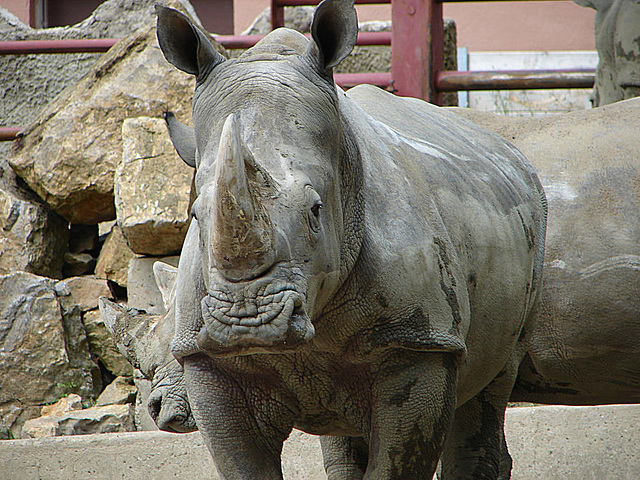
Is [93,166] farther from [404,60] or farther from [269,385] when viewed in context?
[269,385]

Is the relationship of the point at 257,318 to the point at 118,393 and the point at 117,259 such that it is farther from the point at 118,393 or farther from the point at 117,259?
the point at 117,259

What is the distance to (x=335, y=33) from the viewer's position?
8.91ft

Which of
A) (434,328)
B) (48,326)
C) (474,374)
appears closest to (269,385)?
(434,328)

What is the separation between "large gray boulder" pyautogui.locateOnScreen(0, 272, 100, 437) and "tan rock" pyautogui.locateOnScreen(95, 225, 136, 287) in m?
0.41

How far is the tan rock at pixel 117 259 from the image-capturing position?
628 centimetres

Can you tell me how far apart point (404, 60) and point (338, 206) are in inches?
160

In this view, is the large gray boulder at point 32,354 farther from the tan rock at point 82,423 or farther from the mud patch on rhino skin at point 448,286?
the mud patch on rhino skin at point 448,286

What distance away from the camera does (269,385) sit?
2.88 meters

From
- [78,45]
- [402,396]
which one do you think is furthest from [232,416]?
[78,45]

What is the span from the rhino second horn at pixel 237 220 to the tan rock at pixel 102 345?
13.4ft

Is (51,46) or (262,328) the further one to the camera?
(51,46)

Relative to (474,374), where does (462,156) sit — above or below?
above

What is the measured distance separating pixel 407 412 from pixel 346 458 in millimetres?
1040

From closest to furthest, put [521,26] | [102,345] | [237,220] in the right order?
1. [237,220]
2. [102,345]
3. [521,26]
